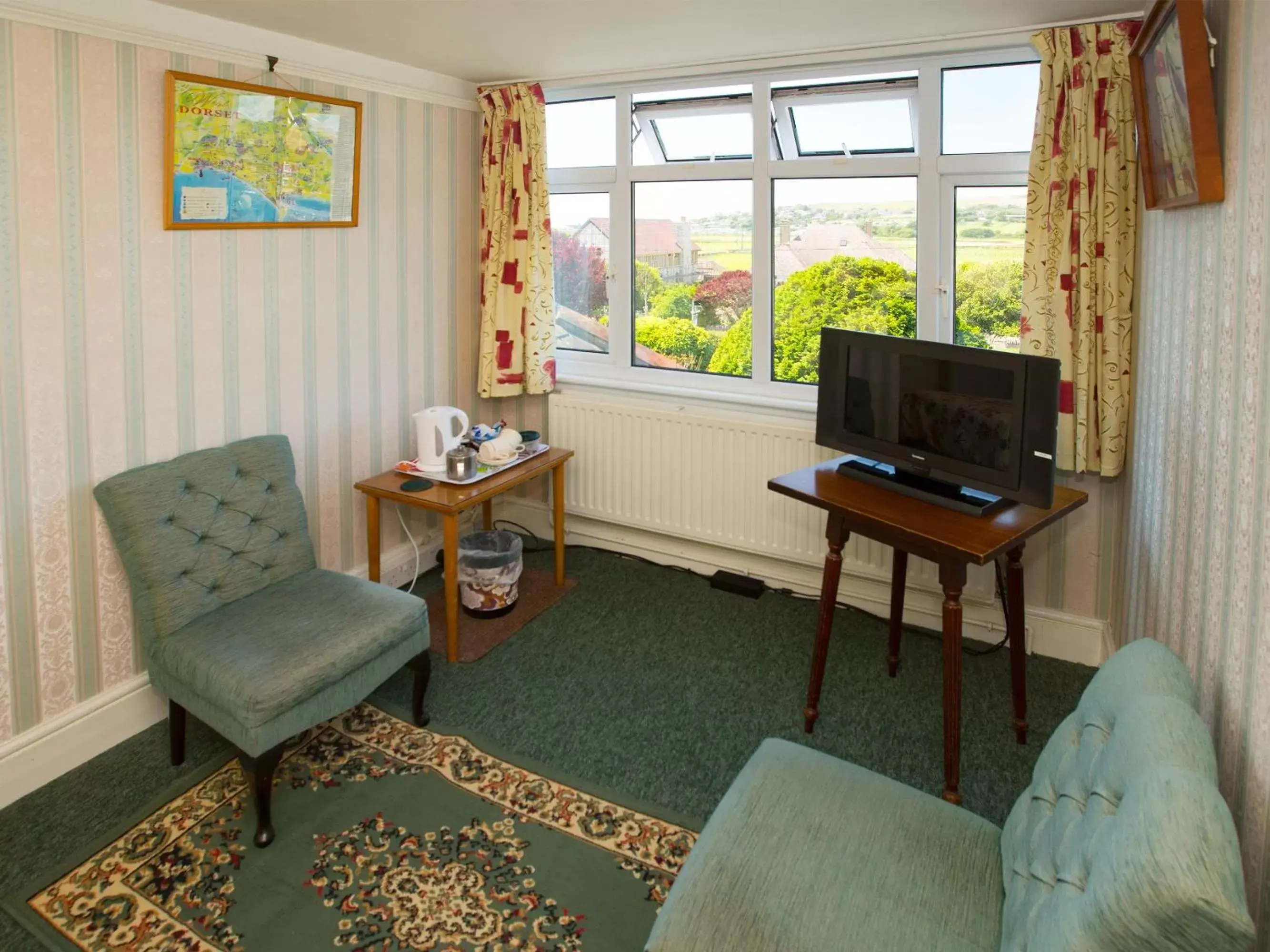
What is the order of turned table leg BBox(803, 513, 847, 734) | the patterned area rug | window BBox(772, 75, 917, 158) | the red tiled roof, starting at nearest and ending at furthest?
the patterned area rug < turned table leg BBox(803, 513, 847, 734) < window BBox(772, 75, 917, 158) < the red tiled roof

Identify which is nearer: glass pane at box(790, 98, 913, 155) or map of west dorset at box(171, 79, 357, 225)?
map of west dorset at box(171, 79, 357, 225)

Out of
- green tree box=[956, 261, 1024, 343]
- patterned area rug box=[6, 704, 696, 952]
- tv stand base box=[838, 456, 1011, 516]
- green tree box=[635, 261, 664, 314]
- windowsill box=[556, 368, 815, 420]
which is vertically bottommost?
patterned area rug box=[6, 704, 696, 952]

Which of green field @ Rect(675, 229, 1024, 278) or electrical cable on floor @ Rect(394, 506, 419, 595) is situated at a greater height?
green field @ Rect(675, 229, 1024, 278)

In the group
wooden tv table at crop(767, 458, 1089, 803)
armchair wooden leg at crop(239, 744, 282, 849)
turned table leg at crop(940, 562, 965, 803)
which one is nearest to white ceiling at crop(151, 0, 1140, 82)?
wooden tv table at crop(767, 458, 1089, 803)

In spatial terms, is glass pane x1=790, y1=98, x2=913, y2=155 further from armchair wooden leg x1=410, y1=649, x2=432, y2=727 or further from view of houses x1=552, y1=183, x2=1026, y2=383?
armchair wooden leg x1=410, y1=649, x2=432, y2=727

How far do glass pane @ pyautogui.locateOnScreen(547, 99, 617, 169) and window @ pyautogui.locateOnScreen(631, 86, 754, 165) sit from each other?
0.40ft

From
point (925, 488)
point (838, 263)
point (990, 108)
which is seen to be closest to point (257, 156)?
point (838, 263)

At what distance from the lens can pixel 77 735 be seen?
7.93 feet

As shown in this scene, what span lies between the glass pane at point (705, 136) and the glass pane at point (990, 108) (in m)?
0.75

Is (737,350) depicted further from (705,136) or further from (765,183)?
(705,136)

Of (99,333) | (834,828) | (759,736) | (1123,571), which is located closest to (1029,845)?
(834,828)

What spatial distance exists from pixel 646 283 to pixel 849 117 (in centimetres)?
106

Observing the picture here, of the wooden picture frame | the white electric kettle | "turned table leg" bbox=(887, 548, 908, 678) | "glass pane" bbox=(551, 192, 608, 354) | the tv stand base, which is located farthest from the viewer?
"glass pane" bbox=(551, 192, 608, 354)

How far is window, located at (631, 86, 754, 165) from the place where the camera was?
11.2 ft
